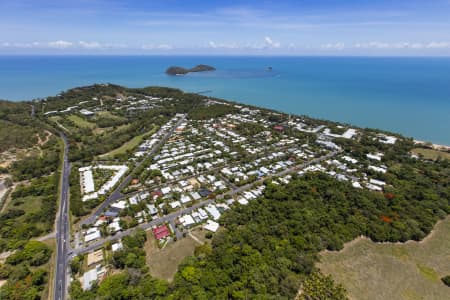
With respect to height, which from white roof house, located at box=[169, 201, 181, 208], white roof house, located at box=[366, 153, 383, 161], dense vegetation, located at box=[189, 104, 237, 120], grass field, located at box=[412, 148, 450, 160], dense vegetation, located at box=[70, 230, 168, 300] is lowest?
grass field, located at box=[412, 148, 450, 160]

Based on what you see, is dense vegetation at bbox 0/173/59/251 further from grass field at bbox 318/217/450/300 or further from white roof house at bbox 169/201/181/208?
grass field at bbox 318/217/450/300

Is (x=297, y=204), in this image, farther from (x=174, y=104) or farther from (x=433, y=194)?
(x=174, y=104)

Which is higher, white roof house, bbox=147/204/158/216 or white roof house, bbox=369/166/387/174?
white roof house, bbox=147/204/158/216

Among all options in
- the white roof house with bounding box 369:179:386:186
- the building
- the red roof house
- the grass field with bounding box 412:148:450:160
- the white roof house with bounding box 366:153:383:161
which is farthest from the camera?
the grass field with bounding box 412:148:450:160

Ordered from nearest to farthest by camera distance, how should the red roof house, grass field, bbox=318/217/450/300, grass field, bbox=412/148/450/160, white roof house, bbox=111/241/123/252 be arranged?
grass field, bbox=318/217/450/300, white roof house, bbox=111/241/123/252, the red roof house, grass field, bbox=412/148/450/160

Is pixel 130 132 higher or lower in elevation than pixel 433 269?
higher

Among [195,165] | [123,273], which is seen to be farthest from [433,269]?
[195,165]

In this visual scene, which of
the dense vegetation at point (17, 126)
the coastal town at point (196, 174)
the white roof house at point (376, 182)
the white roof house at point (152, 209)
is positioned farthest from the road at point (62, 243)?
the white roof house at point (376, 182)

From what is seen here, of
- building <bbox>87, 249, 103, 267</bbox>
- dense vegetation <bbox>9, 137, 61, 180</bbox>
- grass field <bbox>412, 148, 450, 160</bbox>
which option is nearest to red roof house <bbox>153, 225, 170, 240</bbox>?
building <bbox>87, 249, 103, 267</bbox>
